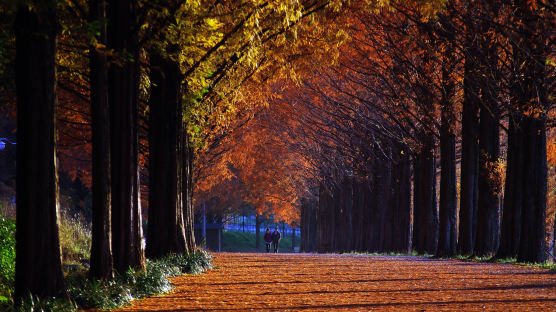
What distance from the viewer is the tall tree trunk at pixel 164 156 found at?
648 inches

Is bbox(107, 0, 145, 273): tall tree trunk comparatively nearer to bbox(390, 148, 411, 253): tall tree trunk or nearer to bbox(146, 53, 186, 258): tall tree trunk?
bbox(146, 53, 186, 258): tall tree trunk

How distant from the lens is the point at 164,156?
1666cm

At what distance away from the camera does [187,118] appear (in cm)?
1948

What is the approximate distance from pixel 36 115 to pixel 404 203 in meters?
25.6

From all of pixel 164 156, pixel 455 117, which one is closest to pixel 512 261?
pixel 455 117

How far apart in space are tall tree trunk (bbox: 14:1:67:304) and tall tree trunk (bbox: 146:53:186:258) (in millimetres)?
7742

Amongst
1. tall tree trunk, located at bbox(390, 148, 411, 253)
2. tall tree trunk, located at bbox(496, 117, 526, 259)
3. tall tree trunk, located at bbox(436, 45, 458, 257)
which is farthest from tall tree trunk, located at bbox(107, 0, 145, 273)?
tall tree trunk, located at bbox(390, 148, 411, 253)

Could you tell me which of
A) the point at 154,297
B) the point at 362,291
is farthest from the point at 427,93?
the point at 154,297

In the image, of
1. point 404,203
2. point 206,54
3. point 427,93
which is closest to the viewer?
point 206,54

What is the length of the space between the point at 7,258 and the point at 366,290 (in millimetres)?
6493

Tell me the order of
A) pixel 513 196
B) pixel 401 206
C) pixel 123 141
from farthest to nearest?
1. pixel 401 206
2. pixel 513 196
3. pixel 123 141

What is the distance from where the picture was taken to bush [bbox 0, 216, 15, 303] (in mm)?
11102

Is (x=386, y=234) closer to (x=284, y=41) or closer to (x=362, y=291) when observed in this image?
(x=284, y=41)

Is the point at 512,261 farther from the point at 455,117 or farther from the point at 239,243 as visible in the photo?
the point at 239,243
